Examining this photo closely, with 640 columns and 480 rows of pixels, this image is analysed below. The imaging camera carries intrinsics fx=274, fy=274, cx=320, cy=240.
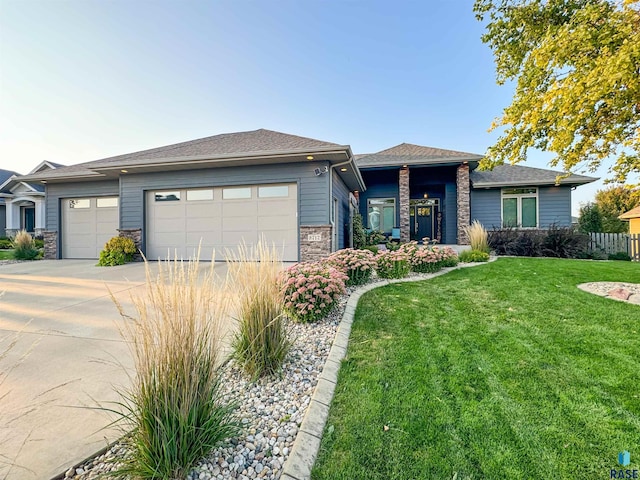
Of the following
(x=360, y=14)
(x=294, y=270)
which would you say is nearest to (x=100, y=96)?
(x=360, y=14)

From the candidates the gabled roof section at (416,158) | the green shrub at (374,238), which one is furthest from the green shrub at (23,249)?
the gabled roof section at (416,158)

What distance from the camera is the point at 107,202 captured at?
10.3 meters

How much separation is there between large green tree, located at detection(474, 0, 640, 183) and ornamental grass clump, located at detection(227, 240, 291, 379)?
4.19m

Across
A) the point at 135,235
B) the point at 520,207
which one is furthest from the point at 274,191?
the point at 520,207

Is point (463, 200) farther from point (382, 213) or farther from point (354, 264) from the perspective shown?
point (354, 264)

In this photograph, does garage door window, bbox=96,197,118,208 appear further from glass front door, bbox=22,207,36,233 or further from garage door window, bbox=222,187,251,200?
glass front door, bbox=22,207,36,233

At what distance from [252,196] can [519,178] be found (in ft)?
37.2

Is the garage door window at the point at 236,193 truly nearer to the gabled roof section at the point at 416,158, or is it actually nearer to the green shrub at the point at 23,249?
the gabled roof section at the point at 416,158

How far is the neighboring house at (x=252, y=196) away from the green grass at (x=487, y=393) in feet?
16.3

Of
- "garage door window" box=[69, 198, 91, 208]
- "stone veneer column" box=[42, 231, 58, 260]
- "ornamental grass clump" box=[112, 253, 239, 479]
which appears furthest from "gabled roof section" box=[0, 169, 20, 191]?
"ornamental grass clump" box=[112, 253, 239, 479]

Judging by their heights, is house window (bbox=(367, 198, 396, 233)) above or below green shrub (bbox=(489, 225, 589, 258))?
above

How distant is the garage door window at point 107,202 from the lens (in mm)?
10212

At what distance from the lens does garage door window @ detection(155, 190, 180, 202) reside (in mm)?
9055

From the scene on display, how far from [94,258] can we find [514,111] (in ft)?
43.9
